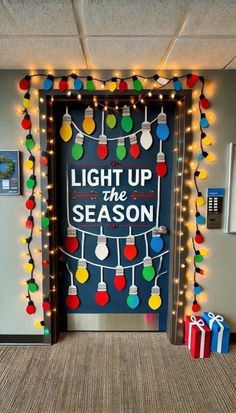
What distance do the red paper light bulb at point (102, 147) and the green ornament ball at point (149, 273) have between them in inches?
42.9

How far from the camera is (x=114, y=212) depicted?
231cm

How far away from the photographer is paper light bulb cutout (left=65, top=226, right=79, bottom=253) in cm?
232

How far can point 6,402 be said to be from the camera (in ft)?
5.62

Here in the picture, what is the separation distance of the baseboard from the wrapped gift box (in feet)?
4.21

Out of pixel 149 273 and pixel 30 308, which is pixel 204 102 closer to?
pixel 149 273

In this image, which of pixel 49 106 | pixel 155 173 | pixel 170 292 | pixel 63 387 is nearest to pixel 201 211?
pixel 155 173

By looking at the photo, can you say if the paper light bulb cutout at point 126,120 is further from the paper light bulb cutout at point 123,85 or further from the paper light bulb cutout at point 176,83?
the paper light bulb cutout at point 176,83

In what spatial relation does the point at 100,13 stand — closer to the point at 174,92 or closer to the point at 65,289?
the point at 174,92

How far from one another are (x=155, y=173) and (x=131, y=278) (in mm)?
992

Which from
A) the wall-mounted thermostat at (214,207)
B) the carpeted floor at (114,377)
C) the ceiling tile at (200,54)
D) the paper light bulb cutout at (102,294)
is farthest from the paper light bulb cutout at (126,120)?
the carpeted floor at (114,377)

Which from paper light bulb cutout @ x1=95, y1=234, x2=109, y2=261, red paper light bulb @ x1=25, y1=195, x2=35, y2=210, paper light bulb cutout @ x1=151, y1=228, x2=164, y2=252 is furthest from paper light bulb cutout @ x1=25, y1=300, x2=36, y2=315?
paper light bulb cutout @ x1=151, y1=228, x2=164, y2=252

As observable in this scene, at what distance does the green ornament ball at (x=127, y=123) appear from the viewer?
87.1 inches

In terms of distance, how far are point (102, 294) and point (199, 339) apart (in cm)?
90

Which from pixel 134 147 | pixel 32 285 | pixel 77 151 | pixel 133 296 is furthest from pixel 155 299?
pixel 77 151
